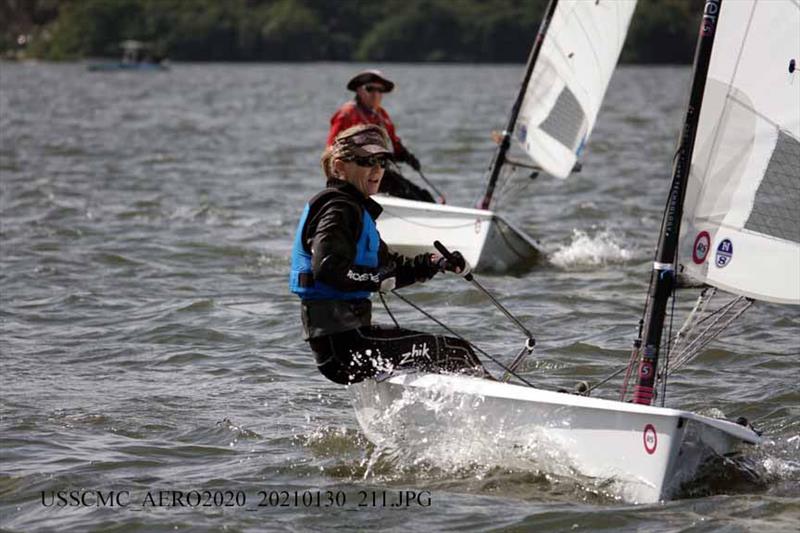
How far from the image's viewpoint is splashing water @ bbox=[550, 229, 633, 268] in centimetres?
1126

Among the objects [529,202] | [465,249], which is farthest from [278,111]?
[465,249]

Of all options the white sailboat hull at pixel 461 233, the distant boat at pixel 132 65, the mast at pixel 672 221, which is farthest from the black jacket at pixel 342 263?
the distant boat at pixel 132 65

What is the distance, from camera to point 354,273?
5.59 meters

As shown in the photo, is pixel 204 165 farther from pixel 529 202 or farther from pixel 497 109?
pixel 497 109

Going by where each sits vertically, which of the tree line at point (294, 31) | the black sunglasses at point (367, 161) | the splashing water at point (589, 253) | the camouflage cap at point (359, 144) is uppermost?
the tree line at point (294, 31)

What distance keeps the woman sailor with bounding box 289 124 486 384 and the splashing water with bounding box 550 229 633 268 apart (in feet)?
17.7

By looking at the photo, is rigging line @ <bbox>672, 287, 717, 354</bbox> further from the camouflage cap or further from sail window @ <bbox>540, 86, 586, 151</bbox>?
sail window @ <bbox>540, 86, 586, 151</bbox>

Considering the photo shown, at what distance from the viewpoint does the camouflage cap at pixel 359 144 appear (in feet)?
18.6

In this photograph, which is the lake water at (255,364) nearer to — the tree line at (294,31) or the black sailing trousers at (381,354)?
the black sailing trousers at (381,354)

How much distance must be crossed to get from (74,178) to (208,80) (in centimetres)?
4864

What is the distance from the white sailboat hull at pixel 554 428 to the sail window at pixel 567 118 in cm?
581

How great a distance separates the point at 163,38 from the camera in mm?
106562

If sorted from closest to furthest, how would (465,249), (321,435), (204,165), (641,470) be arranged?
(641,470), (321,435), (465,249), (204,165)

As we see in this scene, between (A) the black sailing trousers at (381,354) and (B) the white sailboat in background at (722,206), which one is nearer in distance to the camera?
(B) the white sailboat in background at (722,206)
